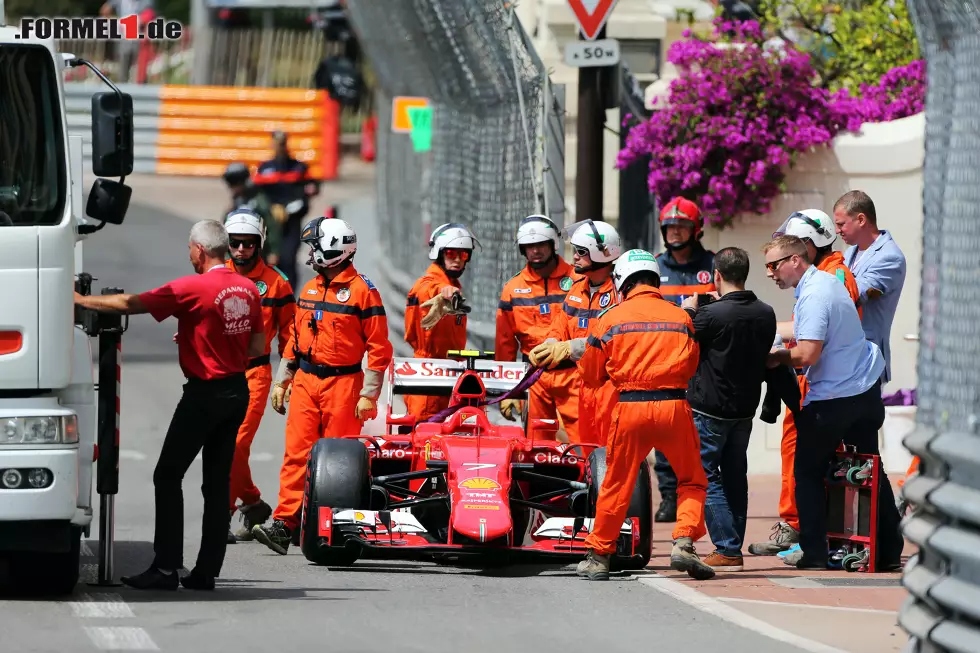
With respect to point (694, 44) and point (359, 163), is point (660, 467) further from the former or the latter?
point (359, 163)

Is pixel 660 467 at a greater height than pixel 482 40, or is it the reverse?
pixel 482 40

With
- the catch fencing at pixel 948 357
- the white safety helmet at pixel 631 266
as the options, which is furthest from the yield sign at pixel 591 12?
the catch fencing at pixel 948 357

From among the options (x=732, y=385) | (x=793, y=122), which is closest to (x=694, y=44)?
(x=793, y=122)

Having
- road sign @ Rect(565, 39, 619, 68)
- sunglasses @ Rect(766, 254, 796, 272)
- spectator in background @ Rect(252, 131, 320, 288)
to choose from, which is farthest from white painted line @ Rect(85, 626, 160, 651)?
spectator in background @ Rect(252, 131, 320, 288)

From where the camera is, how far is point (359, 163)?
3609 cm

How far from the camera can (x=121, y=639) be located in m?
7.86

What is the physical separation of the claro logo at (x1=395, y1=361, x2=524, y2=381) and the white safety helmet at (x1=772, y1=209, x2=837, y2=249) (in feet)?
5.49

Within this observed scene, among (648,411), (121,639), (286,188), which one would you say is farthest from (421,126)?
(121,639)

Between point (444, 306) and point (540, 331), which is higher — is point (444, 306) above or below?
above

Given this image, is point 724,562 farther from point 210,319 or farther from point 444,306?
point 210,319

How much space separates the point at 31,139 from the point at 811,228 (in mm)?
4342

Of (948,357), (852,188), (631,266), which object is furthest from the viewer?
(852,188)

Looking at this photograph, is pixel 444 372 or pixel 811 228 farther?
pixel 444 372

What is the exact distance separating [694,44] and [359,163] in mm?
22285
